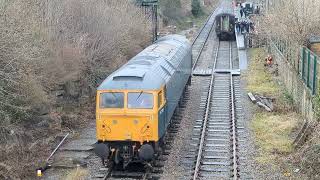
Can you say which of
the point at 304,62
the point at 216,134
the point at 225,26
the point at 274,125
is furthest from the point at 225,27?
the point at 216,134

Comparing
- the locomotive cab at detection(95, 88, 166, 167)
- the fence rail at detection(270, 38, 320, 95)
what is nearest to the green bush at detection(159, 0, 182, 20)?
the fence rail at detection(270, 38, 320, 95)

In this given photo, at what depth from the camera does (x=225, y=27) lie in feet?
140

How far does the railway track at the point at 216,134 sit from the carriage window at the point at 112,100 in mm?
2691

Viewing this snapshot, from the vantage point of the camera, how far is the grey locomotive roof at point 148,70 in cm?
1348

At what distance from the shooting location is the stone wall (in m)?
16.7

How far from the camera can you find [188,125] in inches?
709

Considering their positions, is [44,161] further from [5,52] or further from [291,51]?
[291,51]

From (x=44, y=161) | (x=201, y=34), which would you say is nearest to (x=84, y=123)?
(x=44, y=161)

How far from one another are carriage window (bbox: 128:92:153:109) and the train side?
30.2 meters

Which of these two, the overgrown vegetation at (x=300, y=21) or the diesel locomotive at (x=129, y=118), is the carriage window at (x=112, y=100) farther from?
the overgrown vegetation at (x=300, y=21)

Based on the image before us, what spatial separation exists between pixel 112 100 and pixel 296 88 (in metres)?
9.19

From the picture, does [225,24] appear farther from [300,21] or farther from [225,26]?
[300,21]

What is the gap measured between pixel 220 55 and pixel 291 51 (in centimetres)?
1259

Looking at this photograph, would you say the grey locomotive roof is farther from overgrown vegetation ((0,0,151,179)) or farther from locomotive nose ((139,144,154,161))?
overgrown vegetation ((0,0,151,179))
